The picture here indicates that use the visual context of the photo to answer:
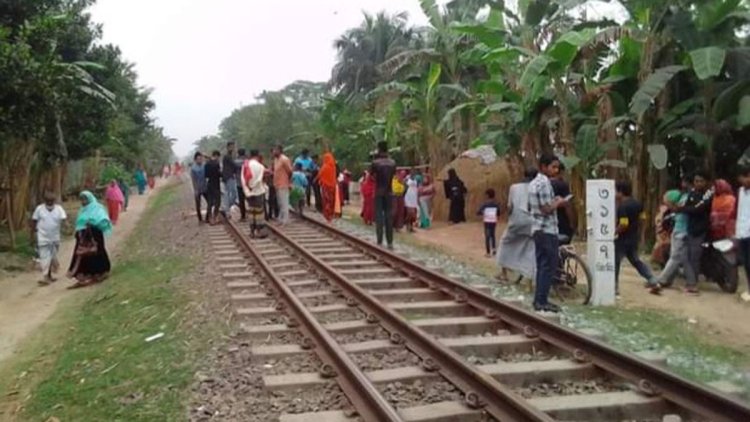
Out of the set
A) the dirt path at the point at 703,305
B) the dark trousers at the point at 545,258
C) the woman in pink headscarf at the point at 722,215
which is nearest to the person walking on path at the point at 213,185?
the dirt path at the point at 703,305

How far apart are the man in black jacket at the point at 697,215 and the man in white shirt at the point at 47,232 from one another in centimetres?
995

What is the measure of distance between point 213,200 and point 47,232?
16.5ft

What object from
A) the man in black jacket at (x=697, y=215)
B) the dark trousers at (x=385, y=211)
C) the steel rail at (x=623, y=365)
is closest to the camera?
the steel rail at (x=623, y=365)

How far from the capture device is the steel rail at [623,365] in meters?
4.61

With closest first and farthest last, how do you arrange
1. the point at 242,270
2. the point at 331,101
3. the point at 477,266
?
the point at 242,270, the point at 477,266, the point at 331,101

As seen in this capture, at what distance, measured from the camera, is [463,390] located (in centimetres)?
524

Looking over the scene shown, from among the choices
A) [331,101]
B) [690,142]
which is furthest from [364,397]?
[331,101]

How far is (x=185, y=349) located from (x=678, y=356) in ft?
14.3

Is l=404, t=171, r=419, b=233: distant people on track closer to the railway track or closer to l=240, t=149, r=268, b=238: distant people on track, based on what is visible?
l=240, t=149, r=268, b=238: distant people on track

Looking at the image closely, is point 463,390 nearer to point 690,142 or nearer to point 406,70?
point 690,142

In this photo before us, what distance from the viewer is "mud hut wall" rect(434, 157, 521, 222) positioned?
20203 mm

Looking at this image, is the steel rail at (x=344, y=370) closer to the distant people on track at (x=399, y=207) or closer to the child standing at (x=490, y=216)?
the child standing at (x=490, y=216)

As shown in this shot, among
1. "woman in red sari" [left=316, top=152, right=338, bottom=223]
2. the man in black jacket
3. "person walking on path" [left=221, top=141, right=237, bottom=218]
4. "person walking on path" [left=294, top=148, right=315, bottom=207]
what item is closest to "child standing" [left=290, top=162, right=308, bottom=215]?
"person walking on path" [left=294, top=148, right=315, bottom=207]

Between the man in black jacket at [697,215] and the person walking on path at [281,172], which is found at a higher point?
the person walking on path at [281,172]
